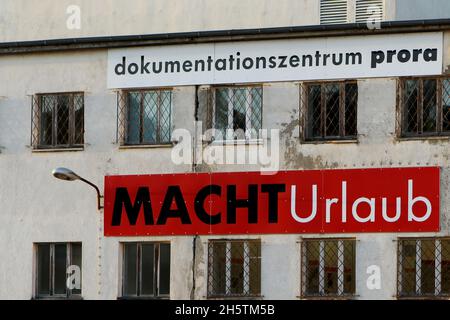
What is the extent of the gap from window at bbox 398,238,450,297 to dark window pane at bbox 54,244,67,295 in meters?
7.34

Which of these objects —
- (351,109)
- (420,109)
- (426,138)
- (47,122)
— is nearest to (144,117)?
(47,122)

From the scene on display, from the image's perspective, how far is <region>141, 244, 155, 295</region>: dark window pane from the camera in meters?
40.7

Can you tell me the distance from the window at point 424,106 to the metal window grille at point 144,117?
16.7 feet

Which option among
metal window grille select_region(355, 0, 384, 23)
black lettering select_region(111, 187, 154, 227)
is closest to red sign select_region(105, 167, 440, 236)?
black lettering select_region(111, 187, 154, 227)

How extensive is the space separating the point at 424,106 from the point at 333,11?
9322 mm

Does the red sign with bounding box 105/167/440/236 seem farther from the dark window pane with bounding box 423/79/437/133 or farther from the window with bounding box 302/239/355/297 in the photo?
the dark window pane with bounding box 423/79/437/133

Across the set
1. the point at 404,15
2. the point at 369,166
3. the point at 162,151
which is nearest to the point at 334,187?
the point at 369,166

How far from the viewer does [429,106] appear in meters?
39.2

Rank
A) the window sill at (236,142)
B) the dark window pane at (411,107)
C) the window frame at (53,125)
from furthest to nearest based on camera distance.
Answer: the window frame at (53,125) → the window sill at (236,142) → the dark window pane at (411,107)

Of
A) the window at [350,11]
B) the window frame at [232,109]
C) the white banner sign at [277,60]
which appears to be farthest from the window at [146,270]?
the window at [350,11]

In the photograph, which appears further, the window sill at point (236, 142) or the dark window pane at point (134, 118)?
the dark window pane at point (134, 118)

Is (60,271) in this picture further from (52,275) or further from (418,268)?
(418,268)

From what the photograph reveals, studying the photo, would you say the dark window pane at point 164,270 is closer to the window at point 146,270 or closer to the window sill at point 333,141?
the window at point 146,270

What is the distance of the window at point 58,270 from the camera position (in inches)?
1622
